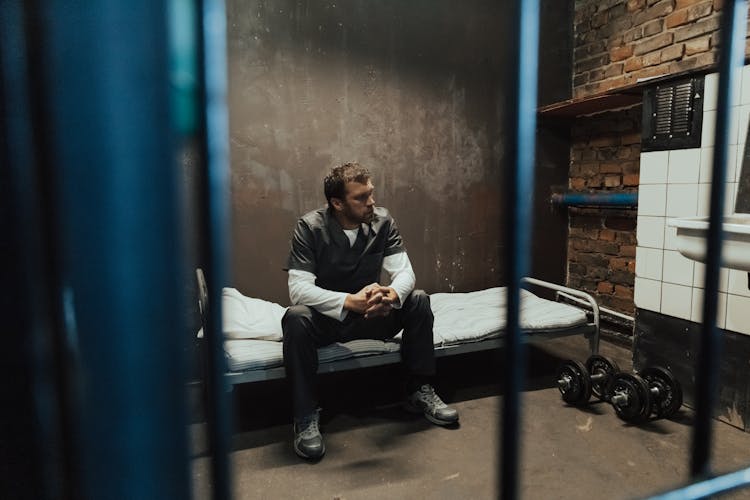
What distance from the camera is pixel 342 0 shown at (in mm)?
2824

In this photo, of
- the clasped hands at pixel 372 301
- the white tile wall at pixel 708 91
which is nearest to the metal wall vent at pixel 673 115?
the white tile wall at pixel 708 91

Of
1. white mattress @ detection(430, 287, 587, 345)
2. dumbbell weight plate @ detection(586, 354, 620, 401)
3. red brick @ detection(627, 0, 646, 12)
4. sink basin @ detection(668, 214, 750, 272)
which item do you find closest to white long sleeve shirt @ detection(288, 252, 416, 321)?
white mattress @ detection(430, 287, 587, 345)

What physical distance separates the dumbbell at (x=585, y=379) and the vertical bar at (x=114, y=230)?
2186 mm

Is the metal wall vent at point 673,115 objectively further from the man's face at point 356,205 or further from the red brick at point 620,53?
the man's face at point 356,205

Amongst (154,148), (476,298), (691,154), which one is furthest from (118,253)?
(476,298)

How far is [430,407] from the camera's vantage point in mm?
2062

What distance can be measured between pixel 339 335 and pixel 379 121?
1.49m

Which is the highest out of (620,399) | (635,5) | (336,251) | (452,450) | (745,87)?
(635,5)

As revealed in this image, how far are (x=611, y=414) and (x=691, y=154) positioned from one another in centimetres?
119

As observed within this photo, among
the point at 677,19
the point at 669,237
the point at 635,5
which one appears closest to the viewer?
the point at 669,237

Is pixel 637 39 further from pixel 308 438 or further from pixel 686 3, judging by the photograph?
pixel 308 438

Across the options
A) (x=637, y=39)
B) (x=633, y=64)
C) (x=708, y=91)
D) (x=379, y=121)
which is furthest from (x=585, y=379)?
(x=637, y=39)

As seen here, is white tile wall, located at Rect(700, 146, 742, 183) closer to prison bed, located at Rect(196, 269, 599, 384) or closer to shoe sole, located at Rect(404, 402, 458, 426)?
prison bed, located at Rect(196, 269, 599, 384)

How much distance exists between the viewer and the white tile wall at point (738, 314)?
1920 mm
